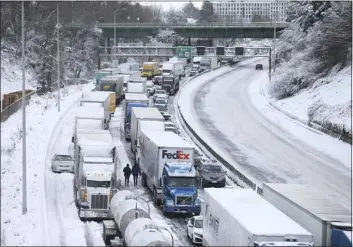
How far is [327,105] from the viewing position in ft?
198

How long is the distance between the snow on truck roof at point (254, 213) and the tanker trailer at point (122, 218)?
3.33 meters

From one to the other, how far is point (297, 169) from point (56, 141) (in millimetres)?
17229

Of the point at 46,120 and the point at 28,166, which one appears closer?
the point at 28,166

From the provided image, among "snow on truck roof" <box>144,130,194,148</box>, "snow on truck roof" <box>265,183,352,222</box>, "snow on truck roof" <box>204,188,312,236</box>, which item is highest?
"snow on truck roof" <box>144,130,194,148</box>

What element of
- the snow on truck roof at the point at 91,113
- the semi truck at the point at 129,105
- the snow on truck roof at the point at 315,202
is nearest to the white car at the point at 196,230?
the snow on truck roof at the point at 315,202

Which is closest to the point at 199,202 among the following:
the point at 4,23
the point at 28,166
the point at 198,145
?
the point at 28,166

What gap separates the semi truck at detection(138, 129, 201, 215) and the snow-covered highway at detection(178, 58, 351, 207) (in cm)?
661

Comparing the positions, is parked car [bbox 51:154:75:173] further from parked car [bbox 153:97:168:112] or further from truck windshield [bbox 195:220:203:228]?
parked car [bbox 153:97:168:112]

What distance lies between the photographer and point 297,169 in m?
45.4

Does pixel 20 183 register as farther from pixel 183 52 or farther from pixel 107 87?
pixel 183 52

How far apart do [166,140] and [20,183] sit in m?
7.95

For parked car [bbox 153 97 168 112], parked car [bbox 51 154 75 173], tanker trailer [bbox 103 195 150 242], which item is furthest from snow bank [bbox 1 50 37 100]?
parked car [bbox 153 97 168 112]

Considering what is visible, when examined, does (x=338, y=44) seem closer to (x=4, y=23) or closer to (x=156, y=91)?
(x=156, y=91)

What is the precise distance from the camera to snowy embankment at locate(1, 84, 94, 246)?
25703 millimetres
